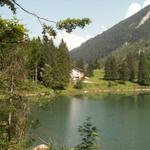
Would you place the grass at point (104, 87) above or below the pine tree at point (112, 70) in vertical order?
below

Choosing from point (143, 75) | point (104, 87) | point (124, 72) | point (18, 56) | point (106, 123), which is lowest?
point (106, 123)

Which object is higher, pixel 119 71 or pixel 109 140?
pixel 119 71

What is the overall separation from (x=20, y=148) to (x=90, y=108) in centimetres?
7165

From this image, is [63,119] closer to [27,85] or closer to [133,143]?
[133,143]

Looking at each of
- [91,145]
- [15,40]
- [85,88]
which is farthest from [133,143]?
[85,88]

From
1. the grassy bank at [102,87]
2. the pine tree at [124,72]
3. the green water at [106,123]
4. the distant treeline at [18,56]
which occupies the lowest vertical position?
the green water at [106,123]

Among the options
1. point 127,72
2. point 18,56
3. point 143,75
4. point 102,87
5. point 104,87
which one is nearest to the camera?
point 18,56

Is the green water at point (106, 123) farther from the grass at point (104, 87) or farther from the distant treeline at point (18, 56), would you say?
the grass at point (104, 87)

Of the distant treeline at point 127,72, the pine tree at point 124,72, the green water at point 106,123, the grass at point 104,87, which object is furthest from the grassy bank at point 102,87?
the green water at point 106,123

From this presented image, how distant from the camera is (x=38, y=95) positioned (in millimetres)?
12133

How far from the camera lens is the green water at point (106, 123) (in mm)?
45594

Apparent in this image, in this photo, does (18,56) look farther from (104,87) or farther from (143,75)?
(143,75)

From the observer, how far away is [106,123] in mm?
61438

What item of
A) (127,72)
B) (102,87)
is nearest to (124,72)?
(127,72)
